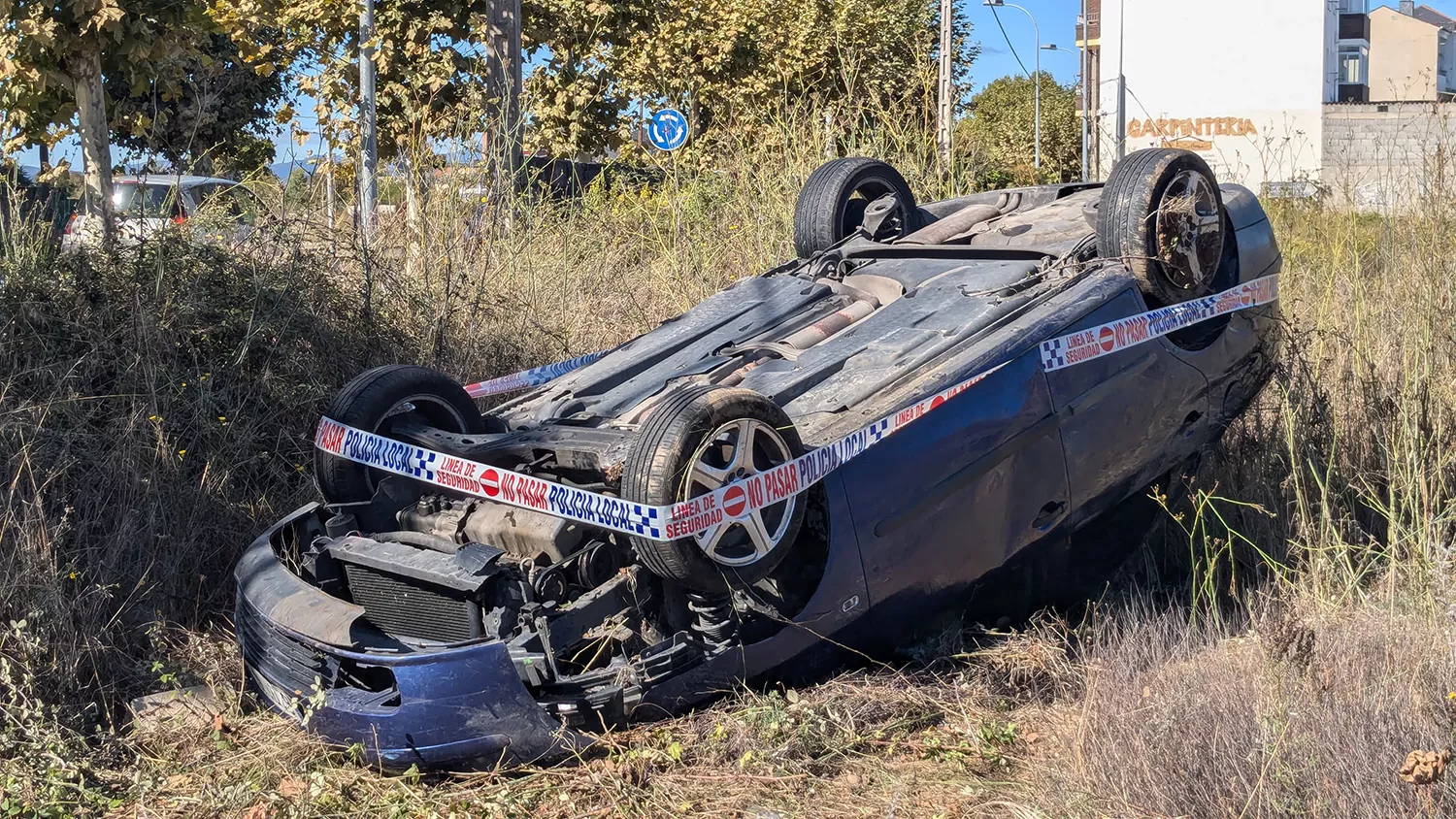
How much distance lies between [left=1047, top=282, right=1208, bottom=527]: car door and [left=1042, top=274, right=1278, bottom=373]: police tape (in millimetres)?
32

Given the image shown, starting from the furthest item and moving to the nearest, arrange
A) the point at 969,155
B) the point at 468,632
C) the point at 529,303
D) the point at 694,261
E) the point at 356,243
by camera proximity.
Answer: the point at 969,155
the point at 694,261
the point at 529,303
the point at 356,243
the point at 468,632

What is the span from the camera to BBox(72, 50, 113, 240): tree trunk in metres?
6.74

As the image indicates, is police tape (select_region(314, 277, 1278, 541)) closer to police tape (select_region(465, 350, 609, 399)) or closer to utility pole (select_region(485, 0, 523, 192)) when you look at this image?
police tape (select_region(465, 350, 609, 399))

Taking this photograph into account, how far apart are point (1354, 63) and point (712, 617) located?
6057 cm

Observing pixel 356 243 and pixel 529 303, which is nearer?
pixel 356 243

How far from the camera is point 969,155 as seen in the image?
9.51 meters

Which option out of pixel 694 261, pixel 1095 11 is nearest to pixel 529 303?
pixel 694 261

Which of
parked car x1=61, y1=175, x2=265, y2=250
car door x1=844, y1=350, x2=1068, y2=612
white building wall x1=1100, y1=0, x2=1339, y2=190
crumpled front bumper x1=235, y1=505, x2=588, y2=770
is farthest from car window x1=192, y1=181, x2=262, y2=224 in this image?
white building wall x1=1100, y1=0, x2=1339, y2=190

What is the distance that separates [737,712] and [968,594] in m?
0.98

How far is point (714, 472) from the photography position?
11.7 feet

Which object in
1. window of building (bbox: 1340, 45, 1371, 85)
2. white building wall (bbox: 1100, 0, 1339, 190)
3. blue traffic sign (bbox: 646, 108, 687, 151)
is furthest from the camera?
window of building (bbox: 1340, 45, 1371, 85)

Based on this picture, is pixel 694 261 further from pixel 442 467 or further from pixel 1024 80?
pixel 1024 80

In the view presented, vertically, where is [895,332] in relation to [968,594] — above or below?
above

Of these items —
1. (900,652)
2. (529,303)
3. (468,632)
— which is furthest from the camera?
(529,303)
